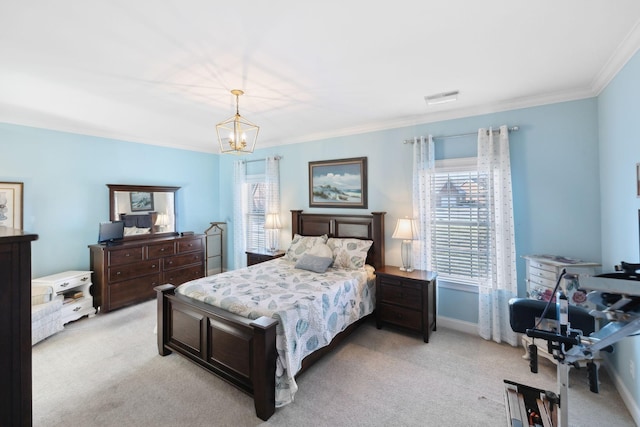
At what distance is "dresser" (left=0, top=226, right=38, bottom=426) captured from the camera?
1.04m

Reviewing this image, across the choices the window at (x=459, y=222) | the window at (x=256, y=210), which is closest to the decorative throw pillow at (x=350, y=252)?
the window at (x=459, y=222)

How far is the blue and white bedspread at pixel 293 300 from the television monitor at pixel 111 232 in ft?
7.02

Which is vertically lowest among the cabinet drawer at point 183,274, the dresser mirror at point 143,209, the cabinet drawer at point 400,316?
the cabinet drawer at point 400,316

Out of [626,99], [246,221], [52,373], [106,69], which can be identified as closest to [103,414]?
[52,373]

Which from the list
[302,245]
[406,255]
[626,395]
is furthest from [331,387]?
[626,395]

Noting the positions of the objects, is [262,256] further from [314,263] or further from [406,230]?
[406,230]

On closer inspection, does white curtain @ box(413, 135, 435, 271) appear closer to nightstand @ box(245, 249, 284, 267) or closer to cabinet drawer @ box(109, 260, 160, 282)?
nightstand @ box(245, 249, 284, 267)

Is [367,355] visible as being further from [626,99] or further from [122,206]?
[122,206]

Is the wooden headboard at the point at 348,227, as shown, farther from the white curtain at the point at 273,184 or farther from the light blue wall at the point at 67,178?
the light blue wall at the point at 67,178

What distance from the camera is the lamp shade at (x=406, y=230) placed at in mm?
3520

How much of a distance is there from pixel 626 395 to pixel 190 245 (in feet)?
18.5

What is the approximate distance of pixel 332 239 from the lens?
4176 mm

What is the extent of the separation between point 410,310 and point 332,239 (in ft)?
4.78

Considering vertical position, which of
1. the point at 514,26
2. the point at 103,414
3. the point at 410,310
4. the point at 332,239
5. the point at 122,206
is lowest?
the point at 103,414
